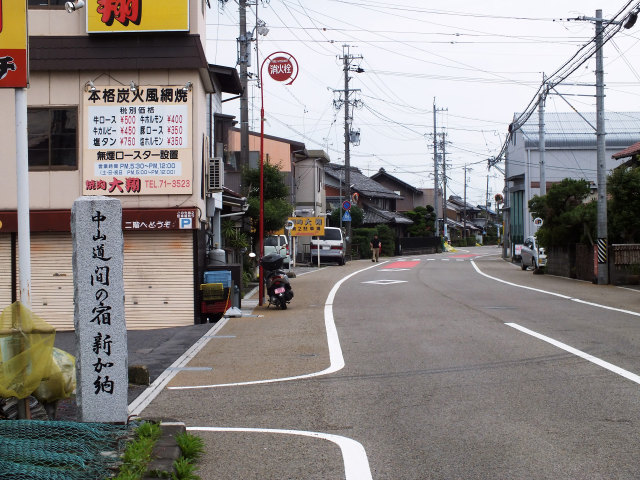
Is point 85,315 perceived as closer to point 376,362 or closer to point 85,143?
point 376,362

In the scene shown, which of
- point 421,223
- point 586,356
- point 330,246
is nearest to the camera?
point 586,356

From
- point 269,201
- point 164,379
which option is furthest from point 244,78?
point 164,379

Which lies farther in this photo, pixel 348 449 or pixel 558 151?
pixel 558 151

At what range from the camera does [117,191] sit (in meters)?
17.6

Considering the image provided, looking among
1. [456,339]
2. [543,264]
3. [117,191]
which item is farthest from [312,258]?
[456,339]

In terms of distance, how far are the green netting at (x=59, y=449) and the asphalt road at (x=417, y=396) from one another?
787mm

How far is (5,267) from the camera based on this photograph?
1778 cm

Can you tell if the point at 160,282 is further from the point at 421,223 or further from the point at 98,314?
the point at 421,223

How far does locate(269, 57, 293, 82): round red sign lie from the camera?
21812mm

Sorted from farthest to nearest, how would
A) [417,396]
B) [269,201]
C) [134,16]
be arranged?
[269,201], [134,16], [417,396]

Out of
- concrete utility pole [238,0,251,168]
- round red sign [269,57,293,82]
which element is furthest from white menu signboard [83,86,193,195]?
concrete utility pole [238,0,251,168]

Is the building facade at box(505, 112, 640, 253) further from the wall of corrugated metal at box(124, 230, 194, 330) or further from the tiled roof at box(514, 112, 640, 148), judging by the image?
the wall of corrugated metal at box(124, 230, 194, 330)

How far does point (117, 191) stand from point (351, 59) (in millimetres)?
36176

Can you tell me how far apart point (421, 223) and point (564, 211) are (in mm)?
45801
